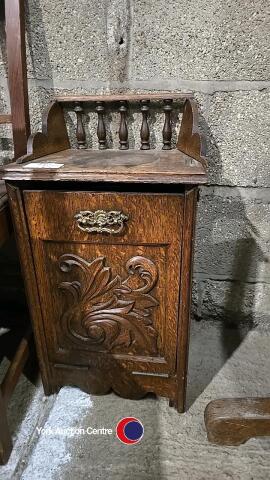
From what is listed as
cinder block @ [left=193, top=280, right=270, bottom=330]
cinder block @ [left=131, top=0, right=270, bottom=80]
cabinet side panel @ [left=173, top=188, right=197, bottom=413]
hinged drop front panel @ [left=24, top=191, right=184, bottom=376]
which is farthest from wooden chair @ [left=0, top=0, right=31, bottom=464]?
cinder block @ [left=193, top=280, right=270, bottom=330]

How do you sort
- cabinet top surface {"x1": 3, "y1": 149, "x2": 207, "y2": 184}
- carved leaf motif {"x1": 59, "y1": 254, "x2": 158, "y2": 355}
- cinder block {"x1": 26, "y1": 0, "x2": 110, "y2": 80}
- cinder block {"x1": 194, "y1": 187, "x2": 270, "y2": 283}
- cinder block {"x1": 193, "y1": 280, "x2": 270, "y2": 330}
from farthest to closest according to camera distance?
cinder block {"x1": 193, "y1": 280, "x2": 270, "y2": 330}, cinder block {"x1": 194, "y1": 187, "x2": 270, "y2": 283}, cinder block {"x1": 26, "y1": 0, "x2": 110, "y2": 80}, carved leaf motif {"x1": 59, "y1": 254, "x2": 158, "y2": 355}, cabinet top surface {"x1": 3, "y1": 149, "x2": 207, "y2": 184}

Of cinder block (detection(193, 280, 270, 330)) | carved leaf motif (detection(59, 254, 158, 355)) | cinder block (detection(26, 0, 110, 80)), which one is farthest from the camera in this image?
cinder block (detection(193, 280, 270, 330))

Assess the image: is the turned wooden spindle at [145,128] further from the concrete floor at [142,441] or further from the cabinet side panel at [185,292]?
the concrete floor at [142,441]

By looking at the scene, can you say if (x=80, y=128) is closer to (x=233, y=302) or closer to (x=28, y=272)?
(x=28, y=272)

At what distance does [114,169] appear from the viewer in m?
0.75

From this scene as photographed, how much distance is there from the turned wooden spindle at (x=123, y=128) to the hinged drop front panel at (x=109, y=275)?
1.24 ft

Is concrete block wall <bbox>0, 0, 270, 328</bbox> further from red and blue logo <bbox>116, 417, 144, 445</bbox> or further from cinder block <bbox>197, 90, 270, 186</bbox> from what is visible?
red and blue logo <bbox>116, 417, 144, 445</bbox>

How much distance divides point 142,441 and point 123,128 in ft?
2.97

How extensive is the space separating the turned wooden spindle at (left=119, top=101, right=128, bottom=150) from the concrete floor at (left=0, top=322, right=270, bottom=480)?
2.58 feet

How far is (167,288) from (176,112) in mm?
550

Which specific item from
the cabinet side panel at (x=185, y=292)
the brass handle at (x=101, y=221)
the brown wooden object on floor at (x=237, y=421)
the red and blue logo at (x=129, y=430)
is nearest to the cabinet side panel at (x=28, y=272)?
the brass handle at (x=101, y=221)

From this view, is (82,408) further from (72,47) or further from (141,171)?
(72,47)

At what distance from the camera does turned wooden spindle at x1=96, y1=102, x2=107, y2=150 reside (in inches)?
40.7

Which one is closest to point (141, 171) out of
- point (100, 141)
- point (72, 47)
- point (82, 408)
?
point (100, 141)
